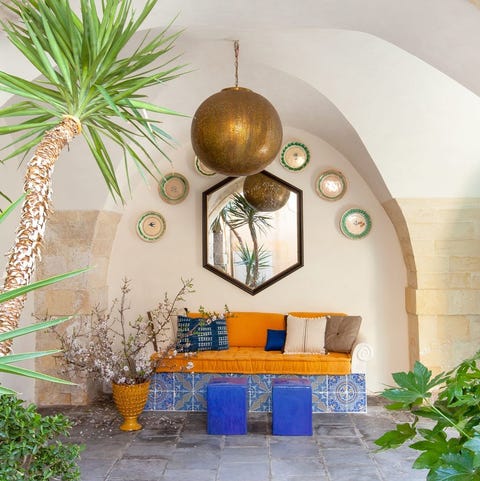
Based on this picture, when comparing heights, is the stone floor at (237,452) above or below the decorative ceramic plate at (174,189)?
below

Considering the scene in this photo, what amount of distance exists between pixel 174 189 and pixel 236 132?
3.40m

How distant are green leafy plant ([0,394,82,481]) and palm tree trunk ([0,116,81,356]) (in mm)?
396

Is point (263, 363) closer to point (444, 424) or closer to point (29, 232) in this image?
point (29, 232)

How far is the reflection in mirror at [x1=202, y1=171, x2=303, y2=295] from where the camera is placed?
6.09m

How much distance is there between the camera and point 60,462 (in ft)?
5.71

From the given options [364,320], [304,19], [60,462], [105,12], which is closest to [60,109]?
[105,12]

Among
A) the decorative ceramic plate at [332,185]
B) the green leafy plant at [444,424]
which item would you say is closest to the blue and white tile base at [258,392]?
the decorative ceramic plate at [332,185]

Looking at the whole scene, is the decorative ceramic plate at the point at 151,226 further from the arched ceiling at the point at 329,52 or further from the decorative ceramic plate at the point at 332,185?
the decorative ceramic plate at the point at 332,185

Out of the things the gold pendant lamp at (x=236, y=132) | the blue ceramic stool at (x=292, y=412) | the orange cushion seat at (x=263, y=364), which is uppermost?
the gold pendant lamp at (x=236, y=132)

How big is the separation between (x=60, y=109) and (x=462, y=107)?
13.1ft

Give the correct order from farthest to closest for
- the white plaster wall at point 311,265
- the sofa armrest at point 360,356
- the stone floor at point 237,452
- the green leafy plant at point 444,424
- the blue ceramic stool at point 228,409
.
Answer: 1. the white plaster wall at point 311,265
2. the sofa armrest at point 360,356
3. the blue ceramic stool at point 228,409
4. the stone floor at point 237,452
5. the green leafy plant at point 444,424

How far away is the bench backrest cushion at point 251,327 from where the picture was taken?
5.89 metres

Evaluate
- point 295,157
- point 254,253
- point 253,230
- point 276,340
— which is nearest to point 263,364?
point 276,340

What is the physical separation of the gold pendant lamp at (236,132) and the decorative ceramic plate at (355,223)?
3186 millimetres
